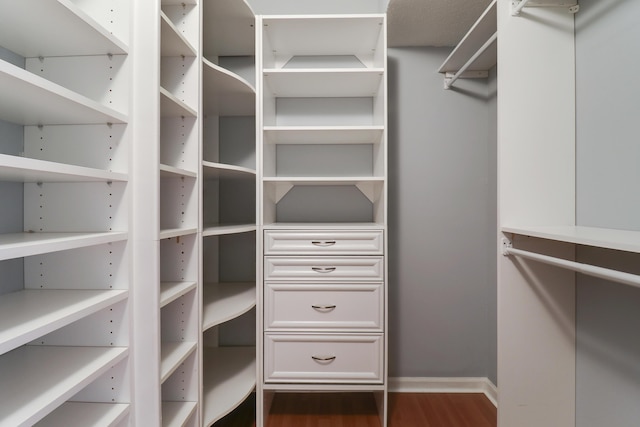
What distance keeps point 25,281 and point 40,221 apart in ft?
0.62

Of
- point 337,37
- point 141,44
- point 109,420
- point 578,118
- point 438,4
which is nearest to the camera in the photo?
point 109,420

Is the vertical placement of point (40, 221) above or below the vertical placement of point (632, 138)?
below

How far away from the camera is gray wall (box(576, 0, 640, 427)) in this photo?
1101mm

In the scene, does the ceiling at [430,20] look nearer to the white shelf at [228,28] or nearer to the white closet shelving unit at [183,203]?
the white shelf at [228,28]

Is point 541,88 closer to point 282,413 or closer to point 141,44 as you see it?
point 141,44

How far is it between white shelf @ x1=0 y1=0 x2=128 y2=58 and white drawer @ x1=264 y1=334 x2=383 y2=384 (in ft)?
4.47

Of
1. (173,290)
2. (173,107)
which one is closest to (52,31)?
(173,107)

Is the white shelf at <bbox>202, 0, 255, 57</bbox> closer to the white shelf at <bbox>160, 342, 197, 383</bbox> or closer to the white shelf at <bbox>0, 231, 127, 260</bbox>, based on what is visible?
the white shelf at <bbox>0, 231, 127, 260</bbox>

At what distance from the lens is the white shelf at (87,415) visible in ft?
3.02

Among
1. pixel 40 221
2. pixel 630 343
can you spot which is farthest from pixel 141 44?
pixel 630 343

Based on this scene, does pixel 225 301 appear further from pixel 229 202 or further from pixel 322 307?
pixel 229 202

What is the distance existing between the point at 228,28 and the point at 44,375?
169cm

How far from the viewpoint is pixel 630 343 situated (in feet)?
3.67

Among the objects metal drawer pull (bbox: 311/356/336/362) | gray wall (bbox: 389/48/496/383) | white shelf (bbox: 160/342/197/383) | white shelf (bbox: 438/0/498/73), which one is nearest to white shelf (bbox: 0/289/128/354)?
white shelf (bbox: 160/342/197/383)
